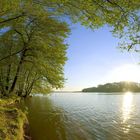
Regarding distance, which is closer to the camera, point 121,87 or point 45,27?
→ point 45,27

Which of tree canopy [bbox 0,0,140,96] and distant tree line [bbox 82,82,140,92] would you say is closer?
tree canopy [bbox 0,0,140,96]

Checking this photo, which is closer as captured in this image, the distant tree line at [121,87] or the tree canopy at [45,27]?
the tree canopy at [45,27]

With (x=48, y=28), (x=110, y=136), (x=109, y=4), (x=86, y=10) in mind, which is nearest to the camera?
(x=109, y=4)

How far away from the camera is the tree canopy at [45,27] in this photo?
8906 millimetres

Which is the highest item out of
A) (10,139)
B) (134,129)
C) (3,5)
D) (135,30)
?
(3,5)

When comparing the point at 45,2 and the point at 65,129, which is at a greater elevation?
the point at 45,2

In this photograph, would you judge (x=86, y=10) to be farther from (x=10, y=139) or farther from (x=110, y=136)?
(x=110, y=136)

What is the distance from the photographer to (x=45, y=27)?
1938 cm

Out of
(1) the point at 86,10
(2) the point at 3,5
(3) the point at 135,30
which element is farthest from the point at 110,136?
(2) the point at 3,5

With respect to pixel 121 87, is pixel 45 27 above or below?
above

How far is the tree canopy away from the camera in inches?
351

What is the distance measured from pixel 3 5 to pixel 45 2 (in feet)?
6.62

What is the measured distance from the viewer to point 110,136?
571 inches

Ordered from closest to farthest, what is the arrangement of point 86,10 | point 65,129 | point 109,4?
1. point 109,4
2. point 86,10
3. point 65,129
